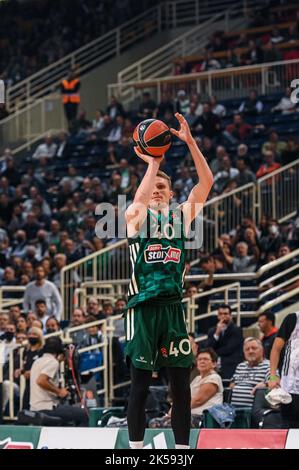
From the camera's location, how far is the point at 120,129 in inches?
992

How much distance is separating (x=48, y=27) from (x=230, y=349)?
2017 cm

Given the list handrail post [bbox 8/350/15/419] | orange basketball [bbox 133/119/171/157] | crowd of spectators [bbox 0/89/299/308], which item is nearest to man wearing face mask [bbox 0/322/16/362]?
handrail post [bbox 8/350/15/419]

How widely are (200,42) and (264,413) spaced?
1915 cm

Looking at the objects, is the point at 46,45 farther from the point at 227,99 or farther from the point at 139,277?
the point at 139,277

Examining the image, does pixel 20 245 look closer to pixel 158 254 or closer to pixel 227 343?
pixel 227 343

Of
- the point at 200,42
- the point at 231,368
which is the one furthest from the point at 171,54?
the point at 231,368

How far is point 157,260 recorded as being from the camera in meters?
7.54

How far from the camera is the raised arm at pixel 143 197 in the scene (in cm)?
739

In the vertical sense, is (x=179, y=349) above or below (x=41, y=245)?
below

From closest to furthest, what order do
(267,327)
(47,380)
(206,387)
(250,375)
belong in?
(206,387)
(250,375)
(267,327)
(47,380)

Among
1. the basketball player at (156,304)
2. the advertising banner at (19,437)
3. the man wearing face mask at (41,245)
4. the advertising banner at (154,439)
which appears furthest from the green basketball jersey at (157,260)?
the man wearing face mask at (41,245)

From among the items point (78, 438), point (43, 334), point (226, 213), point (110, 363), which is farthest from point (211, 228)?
point (78, 438)

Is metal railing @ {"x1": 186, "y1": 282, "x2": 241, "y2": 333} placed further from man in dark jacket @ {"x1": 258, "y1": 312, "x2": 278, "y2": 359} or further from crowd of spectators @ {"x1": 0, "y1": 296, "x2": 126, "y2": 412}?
man in dark jacket @ {"x1": 258, "y1": 312, "x2": 278, "y2": 359}

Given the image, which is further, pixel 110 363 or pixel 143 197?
pixel 110 363
